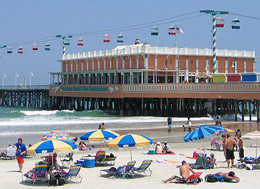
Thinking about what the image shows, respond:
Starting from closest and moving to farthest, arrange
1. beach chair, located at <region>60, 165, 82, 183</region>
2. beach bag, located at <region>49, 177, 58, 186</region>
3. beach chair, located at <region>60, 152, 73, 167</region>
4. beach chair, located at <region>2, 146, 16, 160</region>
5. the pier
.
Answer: beach bag, located at <region>49, 177, 58, 186</region> < beach chair, located at <region>60, 165, 82, 183</region> < beach chair, located at <region>60, 152, 73, 167</region> < beach chair, located at <region>2, 146, 16, 160</region> < the pier

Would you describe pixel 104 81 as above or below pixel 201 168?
above

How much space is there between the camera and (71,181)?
15141 millimetres

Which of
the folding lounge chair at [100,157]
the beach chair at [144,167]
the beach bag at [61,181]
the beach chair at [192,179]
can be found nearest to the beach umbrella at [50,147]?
the beach bag at [61,181]

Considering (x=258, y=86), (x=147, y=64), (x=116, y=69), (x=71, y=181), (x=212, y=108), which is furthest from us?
(x=116, y=69)

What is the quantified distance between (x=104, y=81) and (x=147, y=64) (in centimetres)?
852

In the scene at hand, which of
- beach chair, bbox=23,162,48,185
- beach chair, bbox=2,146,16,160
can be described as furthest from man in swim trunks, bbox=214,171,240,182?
beach chair, bbox=2,146,16,160

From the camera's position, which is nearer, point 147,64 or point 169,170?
point 169,170

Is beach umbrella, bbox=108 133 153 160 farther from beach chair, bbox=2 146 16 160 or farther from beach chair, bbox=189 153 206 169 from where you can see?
beach chair, bbox=2 146 16 160

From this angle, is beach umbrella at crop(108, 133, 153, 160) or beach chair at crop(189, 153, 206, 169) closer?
beach umbrella at crop(108, 133, 153, 160)

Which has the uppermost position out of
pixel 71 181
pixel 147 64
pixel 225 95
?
pixel 147 64

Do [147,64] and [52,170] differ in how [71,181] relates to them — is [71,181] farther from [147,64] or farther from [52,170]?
[147,64]

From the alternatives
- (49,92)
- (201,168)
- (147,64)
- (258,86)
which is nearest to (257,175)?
(201,168)

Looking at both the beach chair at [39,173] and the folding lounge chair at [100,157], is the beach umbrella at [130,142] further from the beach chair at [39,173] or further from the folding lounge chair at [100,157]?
the beach chair at [39,173]

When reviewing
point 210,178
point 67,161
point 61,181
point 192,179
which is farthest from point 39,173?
point 210,178
